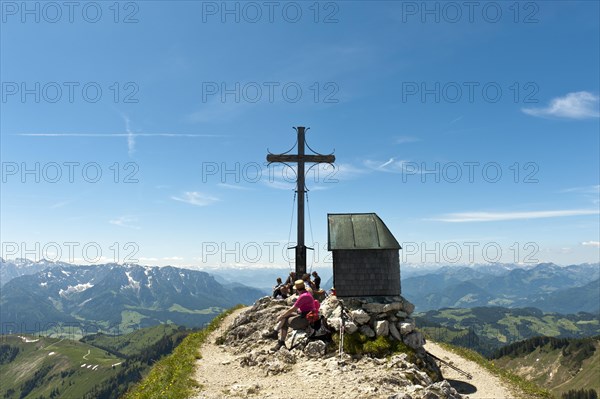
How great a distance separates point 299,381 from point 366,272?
826cm

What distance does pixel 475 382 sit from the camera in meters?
23.2

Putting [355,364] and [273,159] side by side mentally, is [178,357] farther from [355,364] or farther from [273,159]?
[273,159]

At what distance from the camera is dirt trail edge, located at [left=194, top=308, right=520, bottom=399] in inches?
627

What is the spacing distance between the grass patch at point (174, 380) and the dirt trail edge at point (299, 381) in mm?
514

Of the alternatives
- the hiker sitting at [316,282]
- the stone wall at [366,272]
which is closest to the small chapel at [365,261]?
the stone wall at [366,272]

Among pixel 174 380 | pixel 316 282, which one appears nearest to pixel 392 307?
pixel 316 282

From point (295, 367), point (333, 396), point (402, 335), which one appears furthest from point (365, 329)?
point (333, 396)

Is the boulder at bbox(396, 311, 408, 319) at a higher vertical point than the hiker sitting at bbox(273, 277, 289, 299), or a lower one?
higher

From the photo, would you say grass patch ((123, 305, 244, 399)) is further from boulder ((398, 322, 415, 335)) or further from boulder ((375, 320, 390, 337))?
Result: boulder ((398, 322, 415, 335))

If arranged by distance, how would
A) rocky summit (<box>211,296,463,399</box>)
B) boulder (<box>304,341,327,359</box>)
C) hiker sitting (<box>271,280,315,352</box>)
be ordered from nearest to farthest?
rocky summit (<box>211,296,463,399</box>) → boulder (<box>304,341,327,359</box>) → hiker sitting (<box>271,280,315,352</box>)

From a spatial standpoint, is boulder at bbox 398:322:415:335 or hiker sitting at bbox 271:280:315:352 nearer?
boulder at bbox 398:322:415:335

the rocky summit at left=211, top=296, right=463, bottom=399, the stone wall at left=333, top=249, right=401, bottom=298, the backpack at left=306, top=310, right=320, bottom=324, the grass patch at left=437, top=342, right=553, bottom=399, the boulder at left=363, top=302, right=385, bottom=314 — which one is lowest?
the grass patch at left=437, top=342, right=553, bottom=399

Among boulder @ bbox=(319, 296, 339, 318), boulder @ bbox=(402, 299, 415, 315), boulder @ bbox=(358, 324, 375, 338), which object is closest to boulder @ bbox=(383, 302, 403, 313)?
boulder @ bbox=(402, 299, 415, 315)

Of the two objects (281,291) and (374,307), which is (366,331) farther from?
(281,291)
